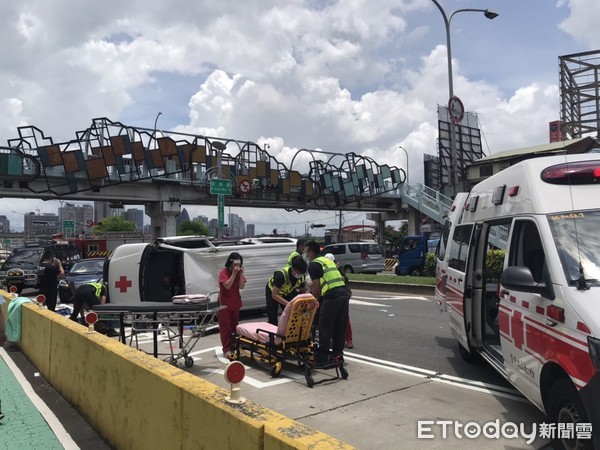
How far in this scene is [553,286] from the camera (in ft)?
12.3

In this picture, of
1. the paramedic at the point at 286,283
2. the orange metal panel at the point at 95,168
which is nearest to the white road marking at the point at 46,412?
the paramedic at the point at 286,283

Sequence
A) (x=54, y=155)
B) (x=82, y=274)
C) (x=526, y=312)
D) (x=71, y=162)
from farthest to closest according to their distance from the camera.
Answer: (x=71, y=162) < (x=54, y=155) < (x=82, y=274) < (x=526, y=312)

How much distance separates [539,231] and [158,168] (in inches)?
1186

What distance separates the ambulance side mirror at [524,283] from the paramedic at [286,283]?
3558 mm

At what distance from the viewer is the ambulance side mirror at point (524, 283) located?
3.79 m

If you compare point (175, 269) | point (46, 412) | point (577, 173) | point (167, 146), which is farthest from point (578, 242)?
point (167, 146)

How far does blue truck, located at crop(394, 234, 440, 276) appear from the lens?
2414 centimetres

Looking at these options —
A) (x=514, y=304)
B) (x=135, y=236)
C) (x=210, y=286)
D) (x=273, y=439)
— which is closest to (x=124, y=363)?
(x=273, y=439)

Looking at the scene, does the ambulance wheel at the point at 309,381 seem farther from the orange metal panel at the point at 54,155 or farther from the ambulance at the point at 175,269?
the orange metal panel at the point at 54,155

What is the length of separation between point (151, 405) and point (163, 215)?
1265 inches

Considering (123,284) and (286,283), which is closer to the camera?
(286,283)

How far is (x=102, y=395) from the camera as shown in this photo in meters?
4.70

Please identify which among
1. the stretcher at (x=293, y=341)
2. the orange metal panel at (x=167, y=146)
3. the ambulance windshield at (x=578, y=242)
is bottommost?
the stretcher at (x=293, y=341)

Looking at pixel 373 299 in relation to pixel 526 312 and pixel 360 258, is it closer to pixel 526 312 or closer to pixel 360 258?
pixel 360 258
